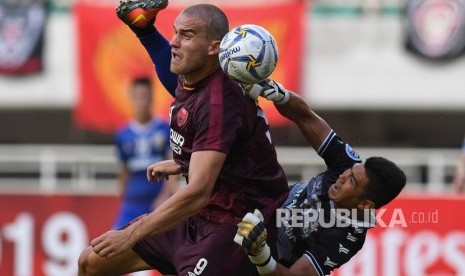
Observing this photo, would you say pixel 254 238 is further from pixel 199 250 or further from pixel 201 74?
pixel 201 74

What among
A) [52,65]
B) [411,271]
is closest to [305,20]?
[52,65]

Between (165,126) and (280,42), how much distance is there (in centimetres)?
379

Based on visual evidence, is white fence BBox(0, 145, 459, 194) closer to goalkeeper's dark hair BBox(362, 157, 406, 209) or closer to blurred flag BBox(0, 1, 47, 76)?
blurred flag BBox(0, 1, 47, 76)

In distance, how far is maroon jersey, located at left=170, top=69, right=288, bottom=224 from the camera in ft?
23.8

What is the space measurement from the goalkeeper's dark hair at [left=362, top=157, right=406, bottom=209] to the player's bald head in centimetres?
120

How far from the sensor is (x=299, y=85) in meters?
16.0

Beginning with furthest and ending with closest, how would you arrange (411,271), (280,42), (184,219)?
(280,42) → (411,271) → (184,219)

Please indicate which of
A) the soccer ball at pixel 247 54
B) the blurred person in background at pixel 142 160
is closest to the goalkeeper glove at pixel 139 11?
the soccer ball at pixel 247 54

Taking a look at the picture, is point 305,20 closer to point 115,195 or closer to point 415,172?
point 415,172

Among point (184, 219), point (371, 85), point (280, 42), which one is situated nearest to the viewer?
point (184, 219)

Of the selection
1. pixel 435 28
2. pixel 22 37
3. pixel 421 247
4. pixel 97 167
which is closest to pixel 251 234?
pixel 421 247

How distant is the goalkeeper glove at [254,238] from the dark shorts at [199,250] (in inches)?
8.7

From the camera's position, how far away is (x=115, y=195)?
1211 centimetres

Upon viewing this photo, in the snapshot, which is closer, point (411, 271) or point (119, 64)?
point (411, 271)
